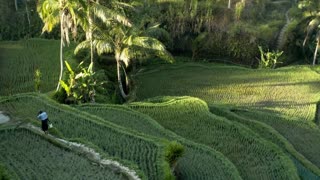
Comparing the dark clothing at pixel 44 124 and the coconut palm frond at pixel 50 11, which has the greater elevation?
the coconut palm frond at pixel 50 11

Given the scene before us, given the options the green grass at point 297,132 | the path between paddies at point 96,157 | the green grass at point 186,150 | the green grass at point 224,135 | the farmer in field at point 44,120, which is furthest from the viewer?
the green grass at point 297,132

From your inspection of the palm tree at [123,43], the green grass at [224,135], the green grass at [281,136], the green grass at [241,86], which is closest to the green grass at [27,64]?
the palm tree at [123,43]

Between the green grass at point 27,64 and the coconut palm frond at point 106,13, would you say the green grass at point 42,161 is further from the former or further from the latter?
the green grass at point 27,64

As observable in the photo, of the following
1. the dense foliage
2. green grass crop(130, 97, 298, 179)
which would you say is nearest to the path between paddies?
green grass crop(130, 97, 298, 179)

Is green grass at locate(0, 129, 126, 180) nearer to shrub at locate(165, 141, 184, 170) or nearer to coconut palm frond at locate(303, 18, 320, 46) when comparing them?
shrub at locate(165, 141, 184, 170)

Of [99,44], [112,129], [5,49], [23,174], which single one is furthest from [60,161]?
[5,49]

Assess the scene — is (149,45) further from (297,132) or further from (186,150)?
(297,132)

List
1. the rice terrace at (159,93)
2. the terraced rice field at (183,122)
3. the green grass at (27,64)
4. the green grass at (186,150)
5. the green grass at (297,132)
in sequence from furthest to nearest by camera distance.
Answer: the green grass at (27,64) < the green grass at (297,132) < the green grass at (186,150) < the rice terrace at (159,93) < the terraced rice field at (183,122)
